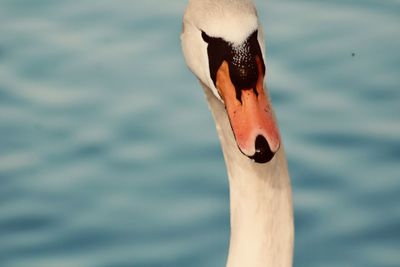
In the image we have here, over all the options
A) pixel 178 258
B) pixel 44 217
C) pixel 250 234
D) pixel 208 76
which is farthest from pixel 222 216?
pixel 208 76

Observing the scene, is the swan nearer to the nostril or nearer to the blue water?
the nostril

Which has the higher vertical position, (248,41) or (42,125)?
(42,125)

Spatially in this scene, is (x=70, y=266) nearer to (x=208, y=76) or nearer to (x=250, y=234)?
(x=250, y=234)

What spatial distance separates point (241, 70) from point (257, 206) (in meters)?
0.82

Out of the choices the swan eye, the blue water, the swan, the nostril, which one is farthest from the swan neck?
the blue water

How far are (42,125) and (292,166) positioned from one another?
1.48 m

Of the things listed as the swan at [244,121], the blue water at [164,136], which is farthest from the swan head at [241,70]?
the blue water at [164,136]

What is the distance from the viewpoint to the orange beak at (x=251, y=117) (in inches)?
201

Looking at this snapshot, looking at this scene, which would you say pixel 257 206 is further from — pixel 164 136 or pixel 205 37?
pixel 164 136

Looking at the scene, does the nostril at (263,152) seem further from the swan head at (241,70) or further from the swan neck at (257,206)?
the swan neck at (257,206)

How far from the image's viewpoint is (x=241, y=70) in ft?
17.1

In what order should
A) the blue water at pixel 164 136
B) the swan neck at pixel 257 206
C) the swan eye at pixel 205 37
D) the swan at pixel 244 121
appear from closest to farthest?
the swan at pixel 244 121, the swan eye at pixel 205 37, the swan neck at pixel 257 206, the blue water at pixel 164 136

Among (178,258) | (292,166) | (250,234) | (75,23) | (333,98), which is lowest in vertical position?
(250,234)

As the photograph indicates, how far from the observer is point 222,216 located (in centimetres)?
812
